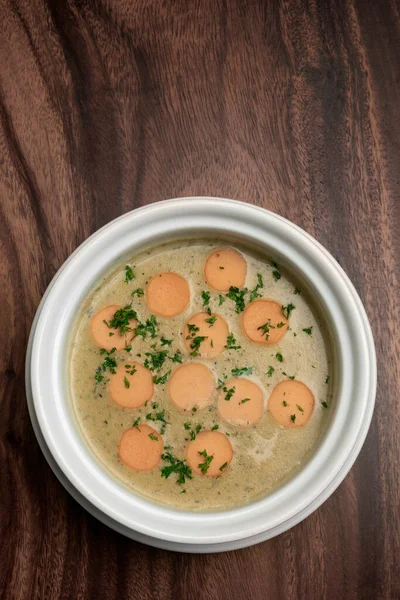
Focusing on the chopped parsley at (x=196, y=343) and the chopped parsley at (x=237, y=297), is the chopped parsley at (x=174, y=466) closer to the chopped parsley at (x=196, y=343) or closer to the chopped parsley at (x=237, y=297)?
the chopped parsley at (x=196, y=343)

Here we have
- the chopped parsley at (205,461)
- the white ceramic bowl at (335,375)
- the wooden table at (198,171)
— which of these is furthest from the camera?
the wooden table at (198,171)

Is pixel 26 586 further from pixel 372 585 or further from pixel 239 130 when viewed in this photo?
pixel 239 130

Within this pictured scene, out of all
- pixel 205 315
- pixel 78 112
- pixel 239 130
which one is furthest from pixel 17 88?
pixel 205 315

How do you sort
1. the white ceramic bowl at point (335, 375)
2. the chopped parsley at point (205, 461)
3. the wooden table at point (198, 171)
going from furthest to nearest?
the wooden table at point (198, 171)
the chopped parsley at point (205, 461)
the white ceramic bowl at point (335, 375)

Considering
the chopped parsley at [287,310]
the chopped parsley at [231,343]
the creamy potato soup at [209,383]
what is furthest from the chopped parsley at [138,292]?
the chopped parsley at [287,310]

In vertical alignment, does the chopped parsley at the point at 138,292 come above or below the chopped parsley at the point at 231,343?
above

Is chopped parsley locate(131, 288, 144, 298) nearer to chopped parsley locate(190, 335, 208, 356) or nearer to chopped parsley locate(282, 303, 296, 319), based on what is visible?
chopped parsley locate(190, 335, 208, 356)
